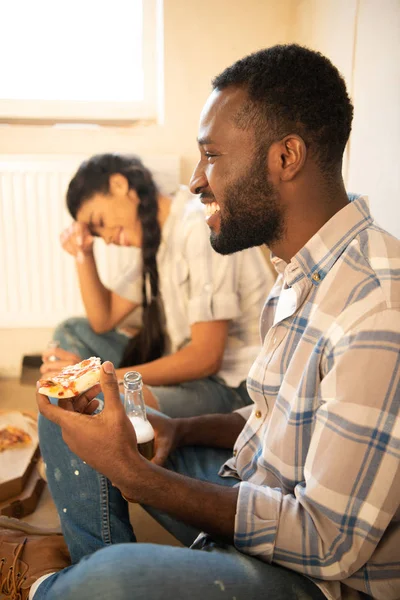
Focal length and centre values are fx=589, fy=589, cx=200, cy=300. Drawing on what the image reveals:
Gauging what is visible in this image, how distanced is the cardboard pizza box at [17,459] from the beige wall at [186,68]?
117cm

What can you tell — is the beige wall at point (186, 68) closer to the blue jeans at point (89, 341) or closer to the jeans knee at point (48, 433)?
the blue jeans at point (89, 341)

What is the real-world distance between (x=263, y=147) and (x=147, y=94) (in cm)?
183

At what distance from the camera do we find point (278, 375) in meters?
1.00

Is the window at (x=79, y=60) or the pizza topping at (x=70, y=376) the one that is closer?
the pizza topping at (x=70, y=376)

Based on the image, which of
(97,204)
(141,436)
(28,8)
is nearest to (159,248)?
(97,204)

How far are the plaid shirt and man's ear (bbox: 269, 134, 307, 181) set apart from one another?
0.11m

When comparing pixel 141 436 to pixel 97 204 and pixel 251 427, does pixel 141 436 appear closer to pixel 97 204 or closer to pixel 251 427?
pixel 251 427

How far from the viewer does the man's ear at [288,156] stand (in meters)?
0.97

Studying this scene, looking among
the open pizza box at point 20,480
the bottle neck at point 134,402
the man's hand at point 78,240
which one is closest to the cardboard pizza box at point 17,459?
the open pizza box at point 20,480

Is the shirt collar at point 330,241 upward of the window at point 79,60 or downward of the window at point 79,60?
downward

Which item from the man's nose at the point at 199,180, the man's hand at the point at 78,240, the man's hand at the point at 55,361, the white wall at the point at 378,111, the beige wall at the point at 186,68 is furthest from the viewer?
the beige wall at the point at 186,68

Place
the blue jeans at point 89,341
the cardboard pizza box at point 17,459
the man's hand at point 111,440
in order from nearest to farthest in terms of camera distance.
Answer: the man's hand at point 111,440 < the cardboard pizza box at point 17,459 < the blue jeans at point 89,341

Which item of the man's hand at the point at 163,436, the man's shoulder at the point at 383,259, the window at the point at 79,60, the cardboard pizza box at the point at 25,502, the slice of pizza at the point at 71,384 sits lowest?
the cardboard pizza box at the point at 25,502

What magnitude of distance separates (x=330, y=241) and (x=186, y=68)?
179 centimetres
